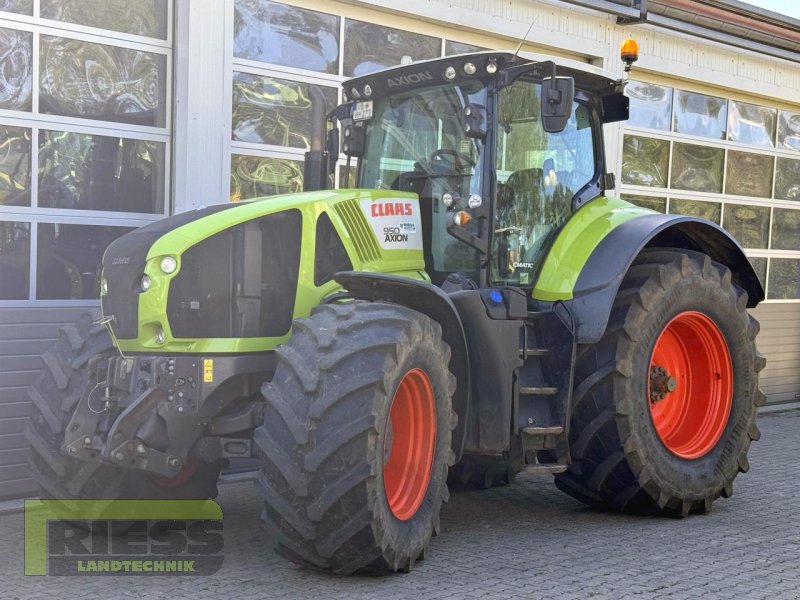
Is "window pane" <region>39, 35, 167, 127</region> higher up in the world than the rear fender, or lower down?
higher up

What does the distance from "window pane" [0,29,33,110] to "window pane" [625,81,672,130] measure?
260 inches

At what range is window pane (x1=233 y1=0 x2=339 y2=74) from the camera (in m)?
8.16

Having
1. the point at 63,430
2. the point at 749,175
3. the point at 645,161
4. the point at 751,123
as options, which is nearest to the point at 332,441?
the point at 63,430

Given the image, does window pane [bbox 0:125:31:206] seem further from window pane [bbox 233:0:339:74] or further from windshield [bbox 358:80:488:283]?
windshield [bbox 358:80:488:283]

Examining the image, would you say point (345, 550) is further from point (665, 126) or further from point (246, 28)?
point (665, 126)

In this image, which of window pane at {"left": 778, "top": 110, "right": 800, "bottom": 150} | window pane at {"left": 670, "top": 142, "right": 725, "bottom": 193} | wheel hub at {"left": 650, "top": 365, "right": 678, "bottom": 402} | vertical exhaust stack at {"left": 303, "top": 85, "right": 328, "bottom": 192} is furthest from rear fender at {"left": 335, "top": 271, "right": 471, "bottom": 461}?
window pane at {"left": 778, "top": 110, "right": 800, "bottom": 150}

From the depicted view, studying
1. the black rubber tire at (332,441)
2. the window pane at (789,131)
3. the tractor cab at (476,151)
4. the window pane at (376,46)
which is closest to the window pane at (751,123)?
the window pane at (789,131)

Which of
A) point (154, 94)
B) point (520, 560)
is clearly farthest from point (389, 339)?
point (154, 94)

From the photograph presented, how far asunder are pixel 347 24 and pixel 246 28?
3.27 ft

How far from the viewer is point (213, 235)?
521 cm

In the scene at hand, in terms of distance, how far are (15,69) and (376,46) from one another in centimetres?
312

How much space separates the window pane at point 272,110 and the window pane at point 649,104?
13.8 feet

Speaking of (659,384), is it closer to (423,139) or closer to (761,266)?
(423,139)

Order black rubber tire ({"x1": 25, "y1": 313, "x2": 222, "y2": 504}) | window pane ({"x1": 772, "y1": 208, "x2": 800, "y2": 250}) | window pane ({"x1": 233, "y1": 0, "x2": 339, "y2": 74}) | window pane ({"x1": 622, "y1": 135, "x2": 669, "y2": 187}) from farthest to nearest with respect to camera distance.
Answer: window pane ({"x1": 772, "y1": 208, "x2": 800, "y2": 250})
window pane ({"x1": 622, "y1": 135, "x2": 669, "y2": 187})
window pane ({"x1": 233, "y1": 0, "x2": 339, "y2": 74})
black rubber tire ({"x1": 25, "y1": 313, "x2": 222, "y2": 504})
